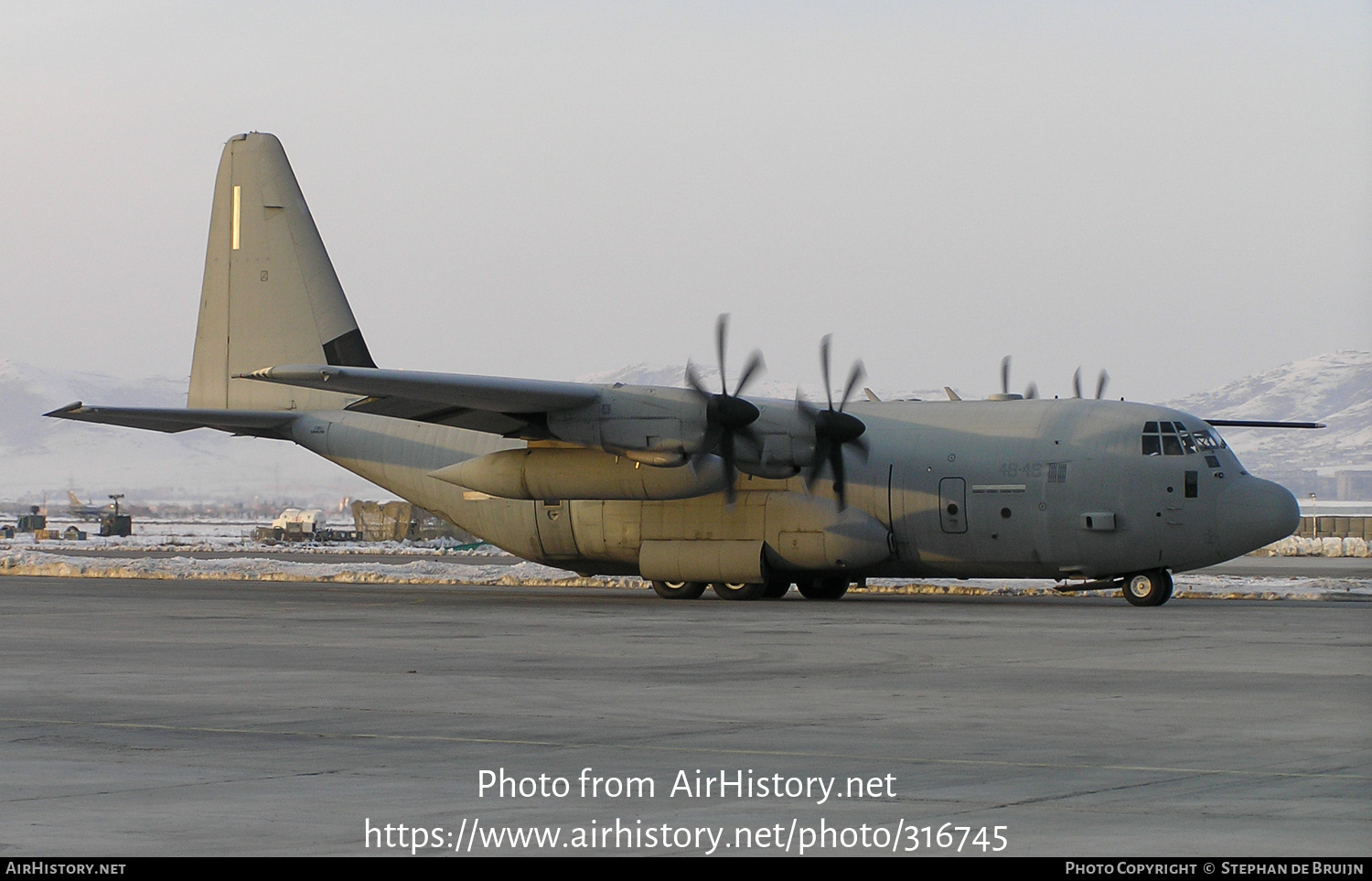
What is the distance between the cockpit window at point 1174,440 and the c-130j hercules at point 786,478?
35 millimetres

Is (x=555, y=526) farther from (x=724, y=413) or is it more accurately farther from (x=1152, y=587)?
(x=1152, y=587)

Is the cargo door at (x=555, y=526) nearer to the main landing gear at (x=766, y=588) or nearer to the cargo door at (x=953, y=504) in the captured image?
the main landing gear at (x=766, y=588)

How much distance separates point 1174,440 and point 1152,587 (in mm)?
2634

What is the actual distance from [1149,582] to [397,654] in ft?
51.4

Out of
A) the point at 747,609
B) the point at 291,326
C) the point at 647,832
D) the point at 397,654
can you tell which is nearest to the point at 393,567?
the point at 291,326

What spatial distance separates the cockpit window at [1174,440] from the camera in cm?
2811

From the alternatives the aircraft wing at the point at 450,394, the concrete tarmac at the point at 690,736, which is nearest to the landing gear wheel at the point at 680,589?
the aircraft wing at the point at 450,394

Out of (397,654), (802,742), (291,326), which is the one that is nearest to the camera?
(802,742)

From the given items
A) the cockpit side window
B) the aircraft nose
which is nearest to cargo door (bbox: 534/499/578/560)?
the cockpit side window

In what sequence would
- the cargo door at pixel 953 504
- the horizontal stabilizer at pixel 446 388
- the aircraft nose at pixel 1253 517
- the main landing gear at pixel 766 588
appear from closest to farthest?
the horizontal stabilizer at pixel 446 388, the aircraft nose at pixel 1253 517, the cargo door at pixel 953 504, the main landing gear at pixel 766 588

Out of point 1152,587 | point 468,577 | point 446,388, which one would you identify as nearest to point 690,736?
point 446,388

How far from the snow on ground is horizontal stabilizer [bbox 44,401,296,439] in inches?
270

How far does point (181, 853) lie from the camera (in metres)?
7.12
